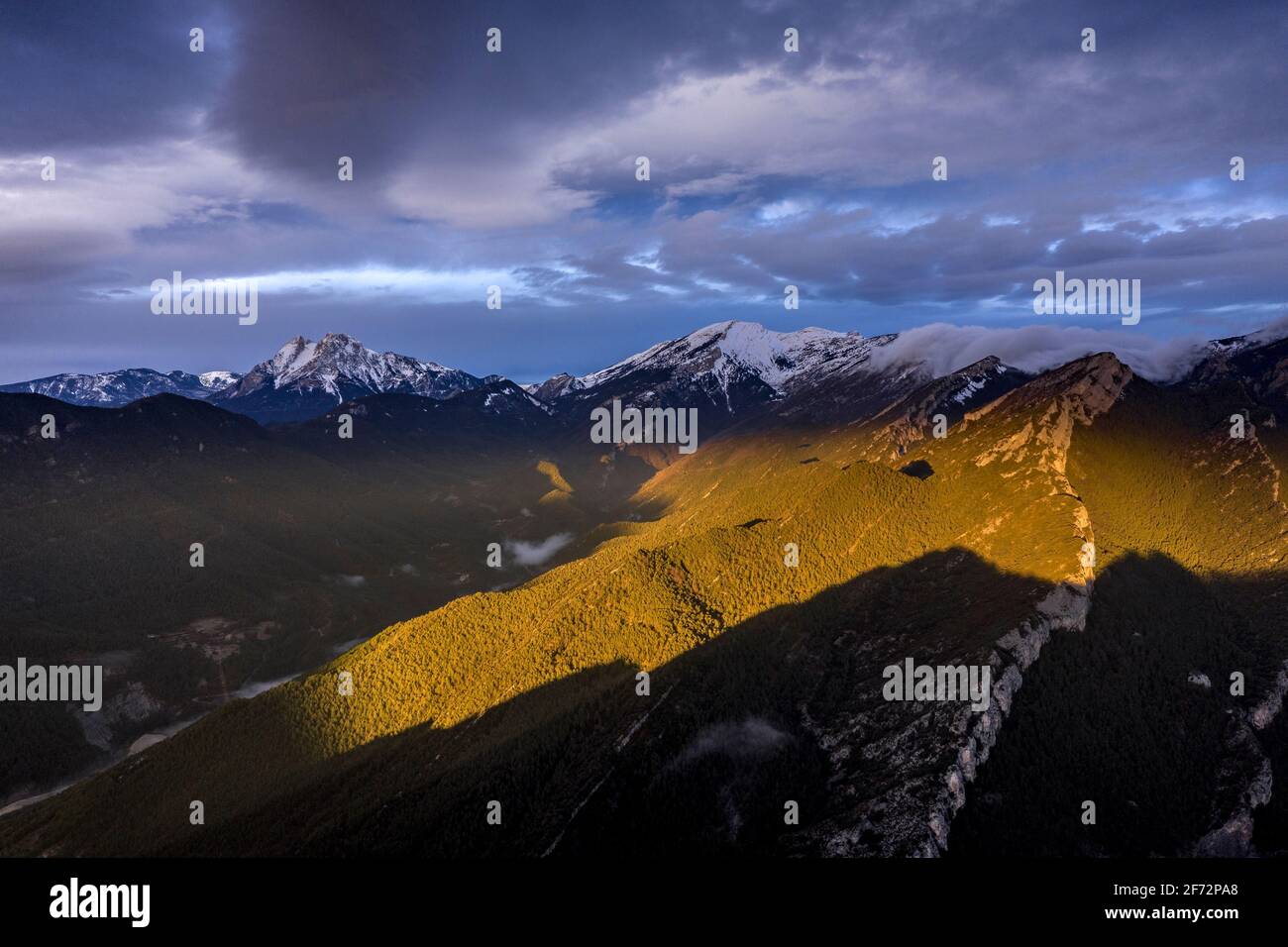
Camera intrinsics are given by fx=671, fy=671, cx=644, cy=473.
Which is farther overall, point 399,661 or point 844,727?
point 399,661

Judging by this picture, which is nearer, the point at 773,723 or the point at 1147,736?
the point at 1147,736

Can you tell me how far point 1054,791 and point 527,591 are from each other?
126643 mm

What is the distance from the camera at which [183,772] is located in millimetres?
142500

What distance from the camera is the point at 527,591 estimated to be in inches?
7318

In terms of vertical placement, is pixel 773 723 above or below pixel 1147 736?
above

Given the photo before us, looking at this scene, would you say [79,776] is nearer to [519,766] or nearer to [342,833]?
[342,833]

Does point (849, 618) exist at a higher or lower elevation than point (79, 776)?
higher

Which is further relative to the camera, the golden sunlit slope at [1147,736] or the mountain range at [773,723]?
the golden sunlit slope at [1147,736]

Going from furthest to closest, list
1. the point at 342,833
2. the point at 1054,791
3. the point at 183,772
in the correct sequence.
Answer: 1. the point at 183,772
2. the point at 1054,791
3. the point at 342,833

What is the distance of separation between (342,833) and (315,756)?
43.8 meters

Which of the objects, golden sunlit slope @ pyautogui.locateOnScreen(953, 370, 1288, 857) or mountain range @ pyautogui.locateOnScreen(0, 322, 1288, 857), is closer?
mountain range @ pyautogui.locateOnScreen(0, 322, 1288, 857)
